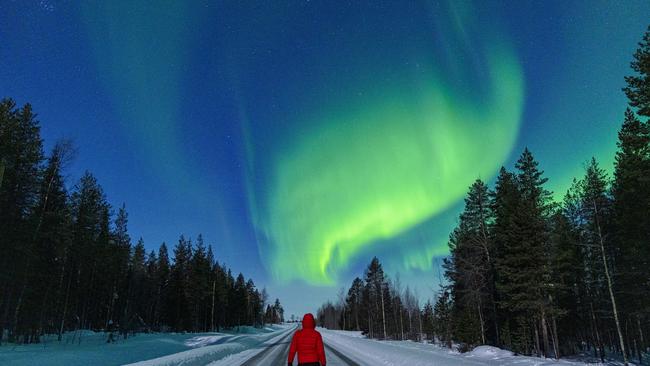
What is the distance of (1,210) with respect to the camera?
24.3m

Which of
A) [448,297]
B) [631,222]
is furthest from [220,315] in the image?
[631,222]

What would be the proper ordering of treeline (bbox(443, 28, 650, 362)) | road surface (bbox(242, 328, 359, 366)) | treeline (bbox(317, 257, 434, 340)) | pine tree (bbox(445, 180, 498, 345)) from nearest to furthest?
road surface (bbox(242, 328, 359, 366))
treeline (bbox(443, 28, 650, 362))
pine tree (bbox(445, 180, 498, 345))
treeline (bbox(317, 257, 434, 340))

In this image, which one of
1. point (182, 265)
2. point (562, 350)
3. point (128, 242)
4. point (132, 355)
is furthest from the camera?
point (182, 265)

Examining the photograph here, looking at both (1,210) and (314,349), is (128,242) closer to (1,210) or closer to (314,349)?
(1,210)

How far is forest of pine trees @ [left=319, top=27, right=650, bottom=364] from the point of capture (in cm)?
2392

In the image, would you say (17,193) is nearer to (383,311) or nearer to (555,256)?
(555,256)

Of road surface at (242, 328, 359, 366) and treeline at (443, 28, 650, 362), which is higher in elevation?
treeline at (443, 28, 650, 362)

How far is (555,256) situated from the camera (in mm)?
29516

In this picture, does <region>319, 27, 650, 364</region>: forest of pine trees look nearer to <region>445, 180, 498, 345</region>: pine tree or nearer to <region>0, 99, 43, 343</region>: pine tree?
<region>445, 180, 498, 345</region>: pine tree

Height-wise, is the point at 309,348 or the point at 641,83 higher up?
the point at 641,83

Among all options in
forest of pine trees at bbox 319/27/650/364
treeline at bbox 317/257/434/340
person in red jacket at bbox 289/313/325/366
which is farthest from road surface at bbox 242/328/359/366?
treeline at bbox 317/257/434/340

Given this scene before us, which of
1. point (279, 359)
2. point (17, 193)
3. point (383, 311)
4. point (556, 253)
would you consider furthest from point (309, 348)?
point (383, 311)

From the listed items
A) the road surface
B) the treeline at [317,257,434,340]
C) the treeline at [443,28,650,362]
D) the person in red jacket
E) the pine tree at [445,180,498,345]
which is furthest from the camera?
the treeline at [317,257,434,340]

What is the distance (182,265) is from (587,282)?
60.1 meters
